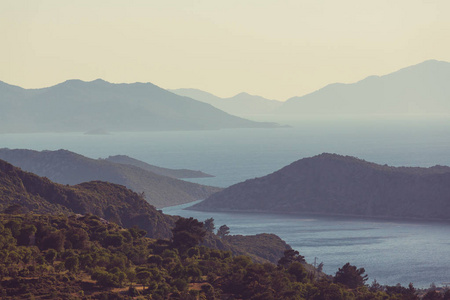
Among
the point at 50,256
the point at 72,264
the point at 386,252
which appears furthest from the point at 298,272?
the point at 386,252

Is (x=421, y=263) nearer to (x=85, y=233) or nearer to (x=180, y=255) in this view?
(x=180, y=255)

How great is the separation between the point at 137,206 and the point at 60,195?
15458 mm

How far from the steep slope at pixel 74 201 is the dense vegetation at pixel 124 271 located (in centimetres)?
4399

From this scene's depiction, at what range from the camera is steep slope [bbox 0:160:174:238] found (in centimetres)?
12938

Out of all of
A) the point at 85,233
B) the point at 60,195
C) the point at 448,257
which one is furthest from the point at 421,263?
the point at 85,233

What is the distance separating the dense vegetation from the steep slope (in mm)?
43993

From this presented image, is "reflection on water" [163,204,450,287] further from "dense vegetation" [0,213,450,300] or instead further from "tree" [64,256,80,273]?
"tree" [64,256,80,273]

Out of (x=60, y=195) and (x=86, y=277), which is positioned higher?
(x=60, y=195)

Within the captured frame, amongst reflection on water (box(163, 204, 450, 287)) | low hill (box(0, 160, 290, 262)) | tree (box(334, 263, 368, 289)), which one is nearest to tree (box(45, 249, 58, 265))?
tree (box(334, 263, 368, 289))

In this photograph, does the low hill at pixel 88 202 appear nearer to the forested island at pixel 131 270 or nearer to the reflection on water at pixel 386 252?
the reflection on water at pixel 386 252

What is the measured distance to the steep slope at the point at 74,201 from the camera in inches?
5094

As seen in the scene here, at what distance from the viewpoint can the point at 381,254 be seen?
16412 centimetres

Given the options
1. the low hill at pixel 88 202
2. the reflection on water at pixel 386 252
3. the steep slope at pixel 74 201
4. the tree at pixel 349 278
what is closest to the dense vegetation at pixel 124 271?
the tree at pixel 349 278

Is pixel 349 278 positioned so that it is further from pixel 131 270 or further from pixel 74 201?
pixel 74 201
